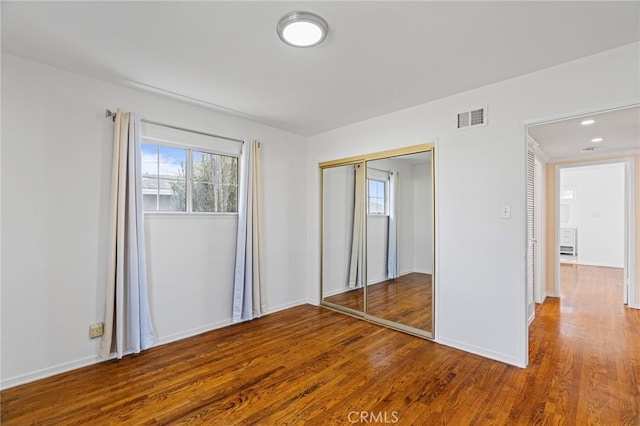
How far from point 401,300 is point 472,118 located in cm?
226

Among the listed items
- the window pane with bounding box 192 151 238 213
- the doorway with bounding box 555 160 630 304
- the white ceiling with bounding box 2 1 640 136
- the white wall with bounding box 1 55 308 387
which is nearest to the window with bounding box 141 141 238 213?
the window pane with bounding box 192 151 238 213

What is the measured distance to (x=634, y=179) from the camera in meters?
4.39

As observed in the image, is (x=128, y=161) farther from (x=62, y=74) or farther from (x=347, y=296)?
(x=347, y=296)

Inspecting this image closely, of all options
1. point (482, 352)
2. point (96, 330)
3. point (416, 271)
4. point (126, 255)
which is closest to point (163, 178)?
point (126, 255)

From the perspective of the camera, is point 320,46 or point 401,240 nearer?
point 320,46

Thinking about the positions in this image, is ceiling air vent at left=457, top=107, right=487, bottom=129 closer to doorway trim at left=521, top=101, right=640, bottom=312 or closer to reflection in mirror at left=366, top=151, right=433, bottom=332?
reflection in mirror at left=366, top=151, right=433, bottom=332

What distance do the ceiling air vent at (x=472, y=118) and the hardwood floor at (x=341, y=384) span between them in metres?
2.24

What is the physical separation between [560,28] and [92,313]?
4293mm

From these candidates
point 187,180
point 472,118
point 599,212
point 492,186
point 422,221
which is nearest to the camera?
point 492,186

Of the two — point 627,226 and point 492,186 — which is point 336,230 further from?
point 627,226

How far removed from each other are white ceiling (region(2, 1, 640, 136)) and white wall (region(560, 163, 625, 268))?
6.85 m

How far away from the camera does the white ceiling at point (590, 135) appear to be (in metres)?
2.95

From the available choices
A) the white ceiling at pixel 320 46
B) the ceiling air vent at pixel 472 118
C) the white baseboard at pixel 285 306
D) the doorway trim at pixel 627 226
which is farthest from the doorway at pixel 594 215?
the white ceiling at pixel 320 46

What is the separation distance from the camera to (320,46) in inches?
85.3
